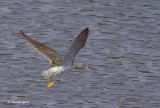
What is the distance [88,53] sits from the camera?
1844cm

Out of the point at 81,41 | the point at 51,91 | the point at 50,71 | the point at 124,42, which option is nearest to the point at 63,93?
the point at 51,91

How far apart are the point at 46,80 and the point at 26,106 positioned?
1.96 m

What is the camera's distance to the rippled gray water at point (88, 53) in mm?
15219

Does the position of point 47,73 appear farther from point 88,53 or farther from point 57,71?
point 88,53

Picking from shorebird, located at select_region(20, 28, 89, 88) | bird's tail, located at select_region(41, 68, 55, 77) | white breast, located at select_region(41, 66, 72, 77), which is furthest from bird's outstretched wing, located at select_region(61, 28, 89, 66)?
bird's tail, located at select_region(41, 68, 55, 77)

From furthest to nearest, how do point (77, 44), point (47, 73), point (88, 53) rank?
point (88, 53) < point (47, 73) < point (77, 44)

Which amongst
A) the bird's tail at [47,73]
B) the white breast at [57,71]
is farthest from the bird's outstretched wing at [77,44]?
the bird's tail at [47,73]

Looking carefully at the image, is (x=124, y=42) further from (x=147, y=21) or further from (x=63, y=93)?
(x=63, y=93)

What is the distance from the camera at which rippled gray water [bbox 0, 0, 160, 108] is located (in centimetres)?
1522

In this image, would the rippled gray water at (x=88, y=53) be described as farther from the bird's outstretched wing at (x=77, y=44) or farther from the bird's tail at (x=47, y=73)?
the bird's outstretched wing at (x=77, y=44)

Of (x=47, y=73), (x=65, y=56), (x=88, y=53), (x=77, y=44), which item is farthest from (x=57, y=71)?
(x=88, y=53)

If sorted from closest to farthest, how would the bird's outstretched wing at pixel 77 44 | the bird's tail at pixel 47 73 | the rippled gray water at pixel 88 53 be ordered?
the bird's outstretched wing at pixel 77 44 < the bird's tail at pixel 47 73 < the rippled gray water at pixel 88 53

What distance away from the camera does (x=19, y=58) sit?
18.0 m

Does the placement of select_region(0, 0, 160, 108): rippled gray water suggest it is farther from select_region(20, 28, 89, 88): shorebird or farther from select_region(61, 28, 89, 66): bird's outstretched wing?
select_region(61, 28, 89, 66): bird's outstretched wing
